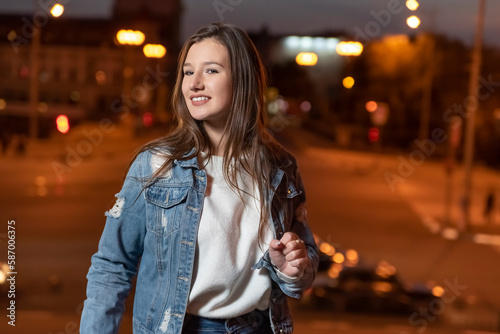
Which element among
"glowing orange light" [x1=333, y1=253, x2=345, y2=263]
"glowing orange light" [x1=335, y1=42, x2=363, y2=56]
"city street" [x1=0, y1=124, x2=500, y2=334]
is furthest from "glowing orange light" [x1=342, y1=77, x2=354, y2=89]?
"glowing orange light" [x1=333, y1=253, x2=345, y2=263]

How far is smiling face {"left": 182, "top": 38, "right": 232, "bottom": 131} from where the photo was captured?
1108 mm

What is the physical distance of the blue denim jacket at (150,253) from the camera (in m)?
1.02

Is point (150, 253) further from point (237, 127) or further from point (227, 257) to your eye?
point (237, 127)

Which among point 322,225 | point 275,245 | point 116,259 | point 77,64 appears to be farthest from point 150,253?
point 77,64

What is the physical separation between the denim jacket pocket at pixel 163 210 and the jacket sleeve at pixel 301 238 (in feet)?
0.58

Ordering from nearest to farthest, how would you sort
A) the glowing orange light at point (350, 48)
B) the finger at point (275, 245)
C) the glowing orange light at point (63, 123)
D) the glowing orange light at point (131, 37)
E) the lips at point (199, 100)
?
1. the finger at point (275, 245)
2. the lips at point (199, 100)
3. the glowing orange light at point (350, 48)
4. the glowing orange light at point (63, 123)
5. the glowing orange light at point (131, 37)

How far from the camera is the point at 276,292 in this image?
1.12 m

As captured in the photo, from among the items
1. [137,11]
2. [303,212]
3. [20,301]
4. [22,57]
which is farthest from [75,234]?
[137,11]

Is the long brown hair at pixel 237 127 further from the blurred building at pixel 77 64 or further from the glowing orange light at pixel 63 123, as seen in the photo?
the blurred building at pixel 77 64

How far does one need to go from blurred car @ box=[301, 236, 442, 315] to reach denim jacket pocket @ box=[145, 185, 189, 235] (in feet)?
18.0

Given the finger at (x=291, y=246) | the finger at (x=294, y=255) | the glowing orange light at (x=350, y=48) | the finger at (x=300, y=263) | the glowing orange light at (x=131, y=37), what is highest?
the finger at (x=291, y=246)

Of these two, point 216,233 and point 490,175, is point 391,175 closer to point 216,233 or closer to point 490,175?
point 490,175

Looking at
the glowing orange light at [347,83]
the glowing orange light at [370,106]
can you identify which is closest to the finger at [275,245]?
the glowing orange light at [370,106]

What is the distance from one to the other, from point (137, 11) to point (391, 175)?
34.3 feet
